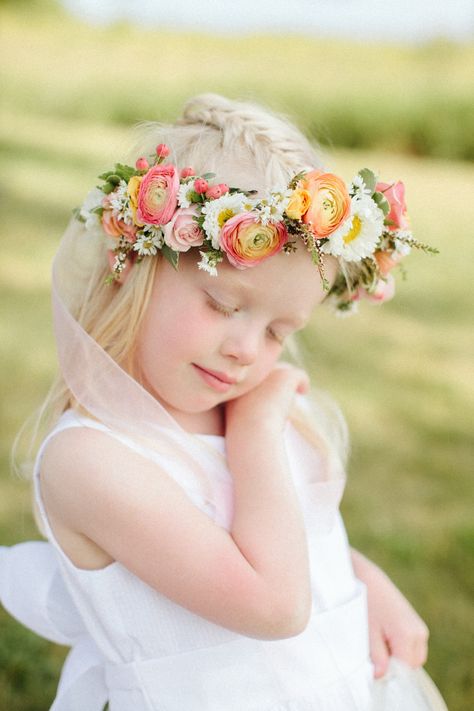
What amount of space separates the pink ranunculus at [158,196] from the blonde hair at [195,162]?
10 cm

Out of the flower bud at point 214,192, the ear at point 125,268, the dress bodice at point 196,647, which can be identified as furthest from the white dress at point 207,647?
the flower bud at point 214,192

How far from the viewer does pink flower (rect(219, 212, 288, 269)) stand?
2117 millimetres

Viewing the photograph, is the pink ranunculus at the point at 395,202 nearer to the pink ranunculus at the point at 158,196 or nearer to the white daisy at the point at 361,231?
the white daisy at the point at 361,231

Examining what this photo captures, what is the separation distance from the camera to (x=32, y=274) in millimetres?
8219

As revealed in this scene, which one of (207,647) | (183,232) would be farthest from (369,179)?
(207,647)

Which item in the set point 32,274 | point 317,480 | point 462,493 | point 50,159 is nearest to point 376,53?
point 50,159

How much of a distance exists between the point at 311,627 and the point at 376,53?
52.5 feet

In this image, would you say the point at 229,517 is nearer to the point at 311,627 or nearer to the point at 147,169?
the point at 311,627

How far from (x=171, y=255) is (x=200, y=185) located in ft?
0.57

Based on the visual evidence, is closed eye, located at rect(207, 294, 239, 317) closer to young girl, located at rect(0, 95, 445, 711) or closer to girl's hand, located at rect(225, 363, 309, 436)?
young girl, located at rect(0, 95, 445, 711)

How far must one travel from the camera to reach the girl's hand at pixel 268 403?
7.98 feet

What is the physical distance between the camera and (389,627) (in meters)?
2.65

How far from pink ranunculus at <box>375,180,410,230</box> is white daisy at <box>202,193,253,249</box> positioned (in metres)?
0.39

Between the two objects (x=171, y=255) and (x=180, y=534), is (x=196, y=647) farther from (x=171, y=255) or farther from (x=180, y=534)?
(x=171, y=255)
